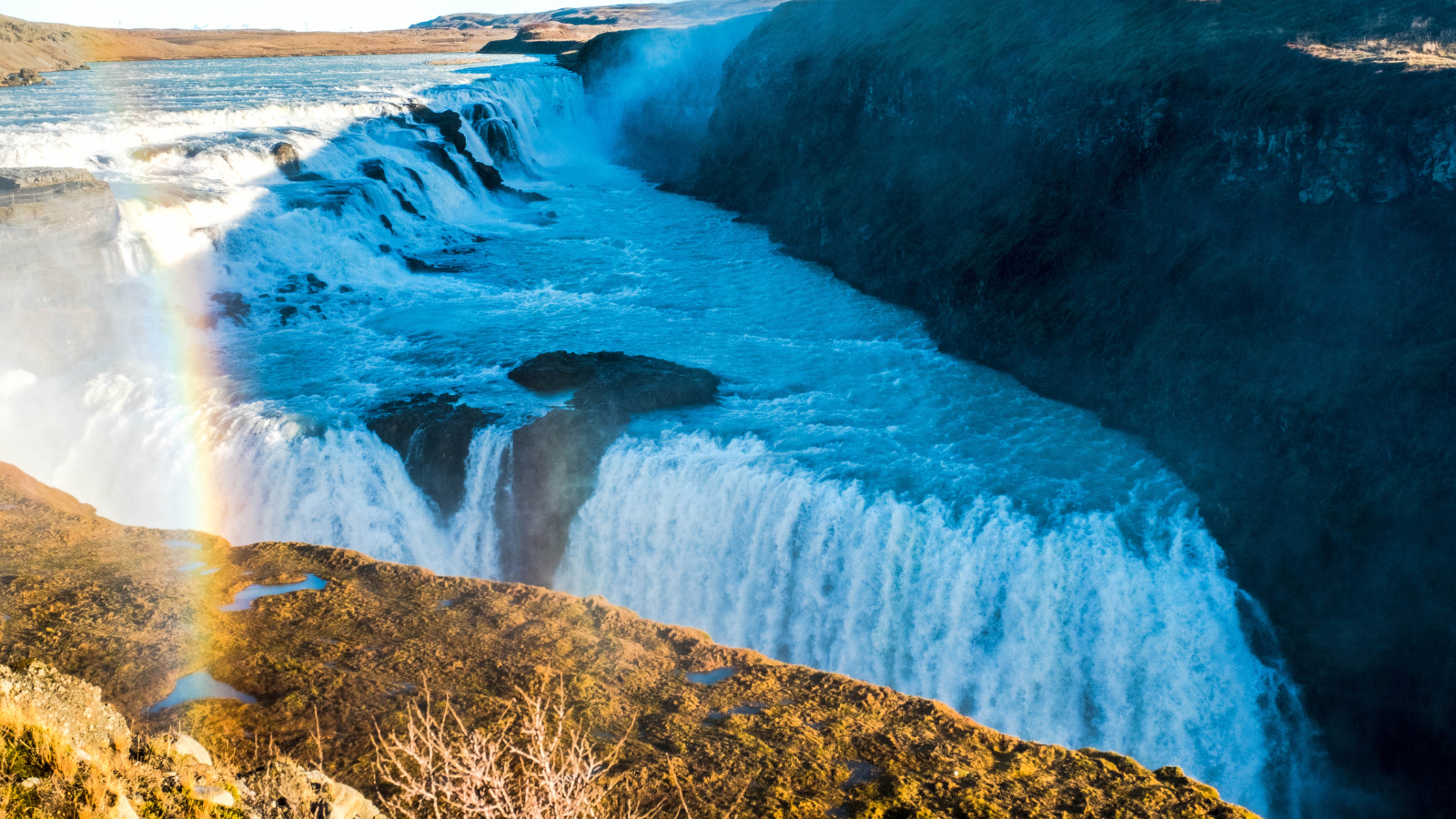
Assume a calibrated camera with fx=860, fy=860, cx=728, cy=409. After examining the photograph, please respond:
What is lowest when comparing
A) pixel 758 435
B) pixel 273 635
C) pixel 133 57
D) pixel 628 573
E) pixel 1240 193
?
pixel 628 573

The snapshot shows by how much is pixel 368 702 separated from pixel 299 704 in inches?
22.4

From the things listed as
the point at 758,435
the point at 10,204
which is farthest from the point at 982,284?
the point at 10,204

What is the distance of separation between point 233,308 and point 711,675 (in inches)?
754

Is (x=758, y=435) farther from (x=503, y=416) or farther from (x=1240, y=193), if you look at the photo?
(x=1240, y=193)

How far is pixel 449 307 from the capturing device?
23672mm

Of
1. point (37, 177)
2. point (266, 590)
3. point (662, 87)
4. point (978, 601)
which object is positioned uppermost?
point (662, 87)

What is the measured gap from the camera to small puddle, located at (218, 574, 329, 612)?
349 inches

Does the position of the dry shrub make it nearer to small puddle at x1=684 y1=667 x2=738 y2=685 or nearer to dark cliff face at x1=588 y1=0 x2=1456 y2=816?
small puddle at x1=684 y1=667 x2=738 y2=685

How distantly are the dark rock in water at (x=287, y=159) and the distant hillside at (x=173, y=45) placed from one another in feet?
124

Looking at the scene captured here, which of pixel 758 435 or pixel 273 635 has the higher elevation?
pixel 273 635

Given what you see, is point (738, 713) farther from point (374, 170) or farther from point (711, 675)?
point (374, 170)

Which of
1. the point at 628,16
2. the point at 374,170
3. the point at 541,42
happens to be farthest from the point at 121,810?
the point at 628,16

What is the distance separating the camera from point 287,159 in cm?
2891

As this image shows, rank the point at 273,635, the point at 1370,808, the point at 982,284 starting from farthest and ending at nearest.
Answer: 1. the point at 982,284
2. the point at 1370,808
3. the point at 273,635
